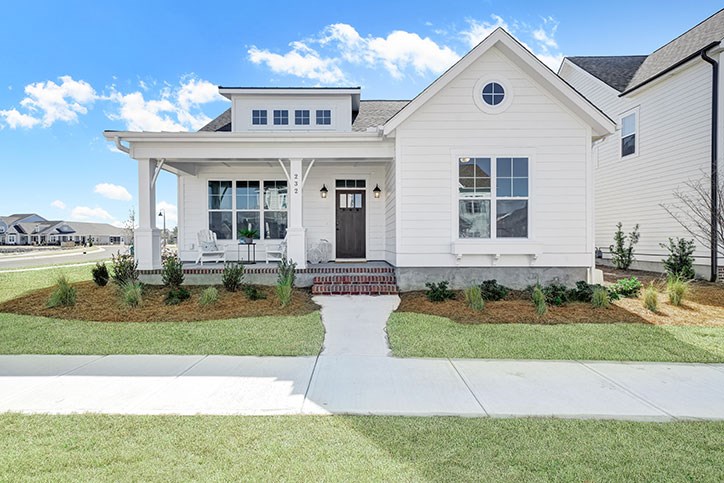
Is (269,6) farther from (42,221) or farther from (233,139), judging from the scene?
(42,221)

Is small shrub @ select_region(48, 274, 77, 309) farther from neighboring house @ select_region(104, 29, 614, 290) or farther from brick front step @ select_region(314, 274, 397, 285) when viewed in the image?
brick front step @ select_region(314, 274, 397, 285)

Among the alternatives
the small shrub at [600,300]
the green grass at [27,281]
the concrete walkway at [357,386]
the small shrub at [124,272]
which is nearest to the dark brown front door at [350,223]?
the small shrub at [124,272]

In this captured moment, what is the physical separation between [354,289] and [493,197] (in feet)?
12.7

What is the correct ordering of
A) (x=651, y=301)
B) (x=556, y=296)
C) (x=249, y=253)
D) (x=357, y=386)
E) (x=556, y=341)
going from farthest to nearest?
1. (x=249, y=253)
2. (x=556, y=296)
3. (x=651, y=301)
4. (x=556, y=341)
5. (x=357, y=386)

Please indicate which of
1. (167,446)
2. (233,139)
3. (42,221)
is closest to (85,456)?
(167,446)

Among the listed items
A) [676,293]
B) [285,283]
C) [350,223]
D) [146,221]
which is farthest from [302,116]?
[676,293]

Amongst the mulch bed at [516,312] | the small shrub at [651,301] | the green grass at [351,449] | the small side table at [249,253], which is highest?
the small side table at [249,253]

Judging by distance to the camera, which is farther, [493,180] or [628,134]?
[628,134]

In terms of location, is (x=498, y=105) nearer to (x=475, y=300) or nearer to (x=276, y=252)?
(x=475, y=300)

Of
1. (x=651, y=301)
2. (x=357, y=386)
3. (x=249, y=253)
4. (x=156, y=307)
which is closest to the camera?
(x=357, y=386)

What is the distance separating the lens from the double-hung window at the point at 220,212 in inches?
475

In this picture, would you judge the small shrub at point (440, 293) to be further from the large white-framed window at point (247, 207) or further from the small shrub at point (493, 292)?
the large white-framed window at point (247, 207)

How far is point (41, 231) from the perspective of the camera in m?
81.1

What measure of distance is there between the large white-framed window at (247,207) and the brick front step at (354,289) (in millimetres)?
3478
